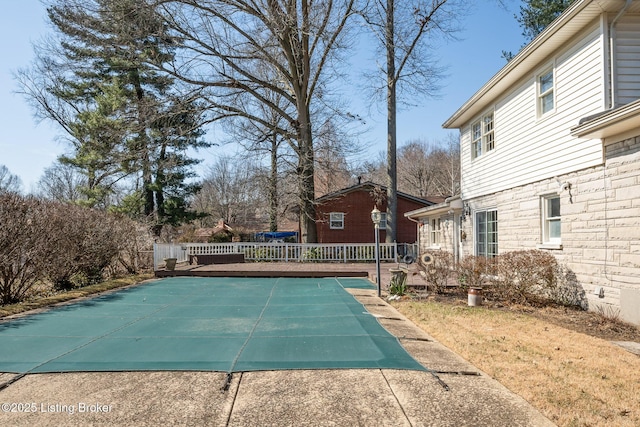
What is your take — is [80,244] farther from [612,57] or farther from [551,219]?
[612,57]

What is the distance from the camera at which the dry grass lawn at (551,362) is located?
3285 millimetres

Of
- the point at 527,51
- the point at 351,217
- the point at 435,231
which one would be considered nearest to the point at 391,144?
the point at 351,217

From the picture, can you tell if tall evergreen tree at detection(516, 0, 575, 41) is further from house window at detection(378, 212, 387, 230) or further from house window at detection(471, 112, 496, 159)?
house window at detection(378, 212, 387, 230)

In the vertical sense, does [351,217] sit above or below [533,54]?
below

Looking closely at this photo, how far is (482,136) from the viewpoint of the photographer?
38.2ft

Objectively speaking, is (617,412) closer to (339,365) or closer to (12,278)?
(339,365)

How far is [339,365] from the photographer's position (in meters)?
4.27

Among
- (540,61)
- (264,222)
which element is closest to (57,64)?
(540,61)

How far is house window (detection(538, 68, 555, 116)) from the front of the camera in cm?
826

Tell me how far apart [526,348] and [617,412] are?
1727mm

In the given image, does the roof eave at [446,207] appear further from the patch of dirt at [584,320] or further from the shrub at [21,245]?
the shrub at [21,245]

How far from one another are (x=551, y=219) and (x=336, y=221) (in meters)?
15.8

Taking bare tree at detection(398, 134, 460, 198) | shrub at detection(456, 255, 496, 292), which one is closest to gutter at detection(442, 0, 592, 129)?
shrub at detection(456, 255, 496, 292)

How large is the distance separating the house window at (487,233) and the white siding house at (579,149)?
0.42 ft
